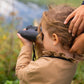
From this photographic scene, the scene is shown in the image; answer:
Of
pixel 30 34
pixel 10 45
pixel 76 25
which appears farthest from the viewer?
pixel 10 45

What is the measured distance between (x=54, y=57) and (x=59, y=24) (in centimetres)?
22

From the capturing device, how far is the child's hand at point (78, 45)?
4.19 feet

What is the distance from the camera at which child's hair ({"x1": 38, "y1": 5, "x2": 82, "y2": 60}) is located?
1.32 meters

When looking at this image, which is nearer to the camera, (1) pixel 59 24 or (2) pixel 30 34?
(1) pixel 59 24

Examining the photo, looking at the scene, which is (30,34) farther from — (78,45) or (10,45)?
(10,45)

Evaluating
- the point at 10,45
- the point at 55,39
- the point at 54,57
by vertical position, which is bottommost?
the point at 10,45

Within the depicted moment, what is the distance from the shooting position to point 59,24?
132cm

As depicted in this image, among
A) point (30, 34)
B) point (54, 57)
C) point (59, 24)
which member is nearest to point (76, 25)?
point (59, 24)

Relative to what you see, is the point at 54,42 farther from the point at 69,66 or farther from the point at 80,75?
the point at 80,75

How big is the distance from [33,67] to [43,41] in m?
0.21

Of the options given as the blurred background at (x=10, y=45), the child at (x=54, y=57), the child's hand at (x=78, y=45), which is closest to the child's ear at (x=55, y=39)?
the child at (x=54, y=57)

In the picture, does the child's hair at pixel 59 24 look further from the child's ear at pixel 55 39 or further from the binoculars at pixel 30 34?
the binoculars at pixel 30 34

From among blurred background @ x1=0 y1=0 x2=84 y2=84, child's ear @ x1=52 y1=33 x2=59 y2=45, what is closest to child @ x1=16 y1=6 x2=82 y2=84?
child's ear @ x1=52 y1=33 x2=59 y2=45

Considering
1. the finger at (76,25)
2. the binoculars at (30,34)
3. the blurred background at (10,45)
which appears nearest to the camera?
the finger at (76,25)
